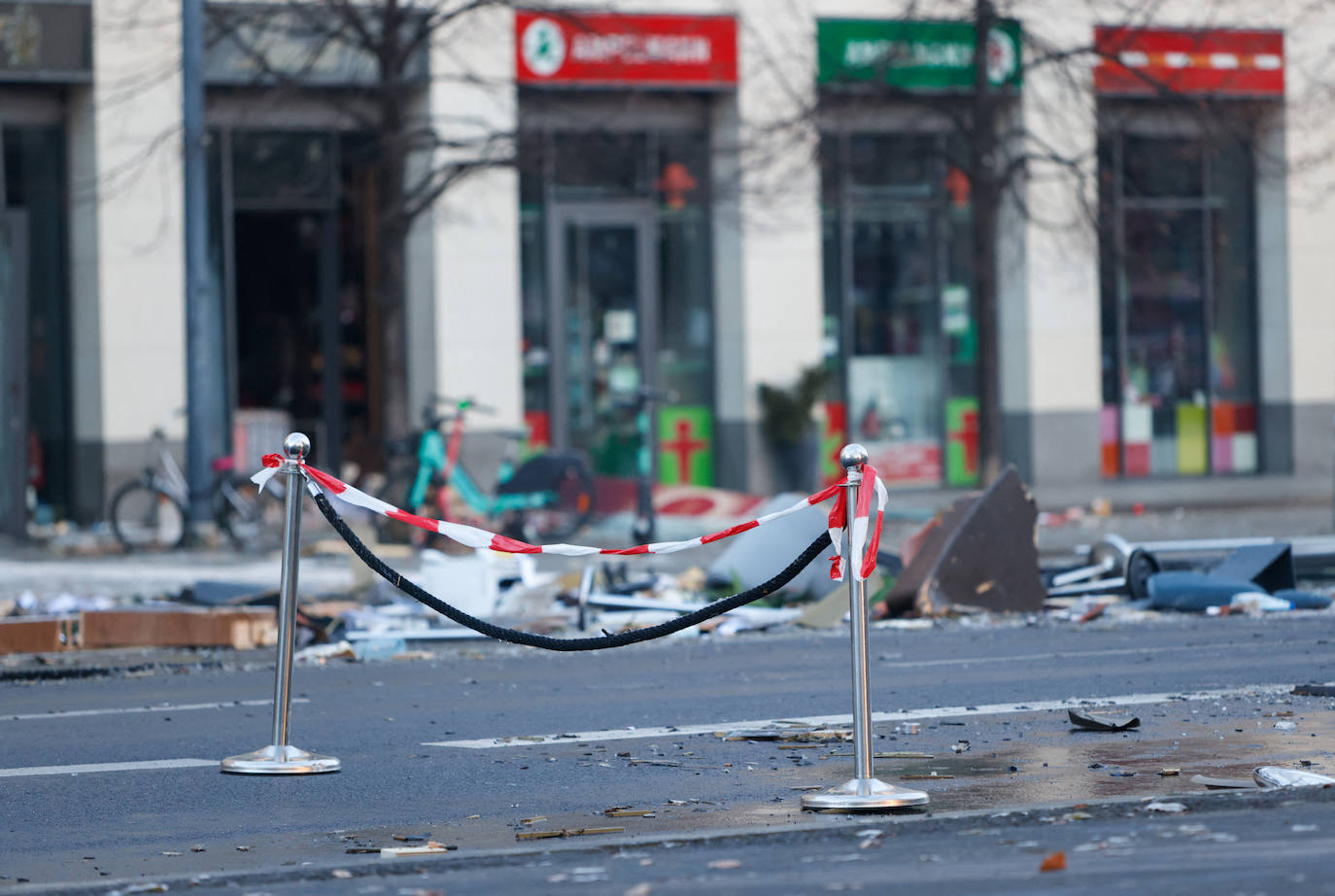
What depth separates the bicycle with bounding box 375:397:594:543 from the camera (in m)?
17.4

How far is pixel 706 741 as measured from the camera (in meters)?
7.37

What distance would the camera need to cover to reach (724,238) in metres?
22.6

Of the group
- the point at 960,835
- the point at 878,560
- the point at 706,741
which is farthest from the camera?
the point at 878,560

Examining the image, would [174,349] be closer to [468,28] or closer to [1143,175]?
[468,28]

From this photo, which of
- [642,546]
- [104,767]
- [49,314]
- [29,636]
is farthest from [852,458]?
[49,314]

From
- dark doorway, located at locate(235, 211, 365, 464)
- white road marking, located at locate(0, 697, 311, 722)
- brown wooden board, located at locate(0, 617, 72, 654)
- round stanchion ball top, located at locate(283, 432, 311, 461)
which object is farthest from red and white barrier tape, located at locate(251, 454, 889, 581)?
dark doorway, located at locate(235, 211, 365, 464)

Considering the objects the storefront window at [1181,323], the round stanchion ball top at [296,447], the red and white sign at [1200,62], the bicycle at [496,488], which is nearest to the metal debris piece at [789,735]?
the round stanchion ball top at [296,447]

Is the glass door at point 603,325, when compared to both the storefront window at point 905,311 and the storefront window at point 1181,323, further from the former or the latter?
the storefront window at point 1181,323

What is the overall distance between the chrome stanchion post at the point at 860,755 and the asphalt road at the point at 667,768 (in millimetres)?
119

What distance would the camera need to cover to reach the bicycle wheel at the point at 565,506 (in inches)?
694

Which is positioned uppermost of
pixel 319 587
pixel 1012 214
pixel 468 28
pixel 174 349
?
pixel 468 28

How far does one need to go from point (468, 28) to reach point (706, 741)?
14698mm

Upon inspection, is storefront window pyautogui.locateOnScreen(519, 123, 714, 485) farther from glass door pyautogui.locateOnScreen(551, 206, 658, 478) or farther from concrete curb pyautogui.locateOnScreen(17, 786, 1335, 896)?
concrete curb pyautogui.locateOnScreen(17, 786, 1335, 896)

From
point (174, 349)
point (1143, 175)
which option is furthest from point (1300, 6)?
point (174, 349)
